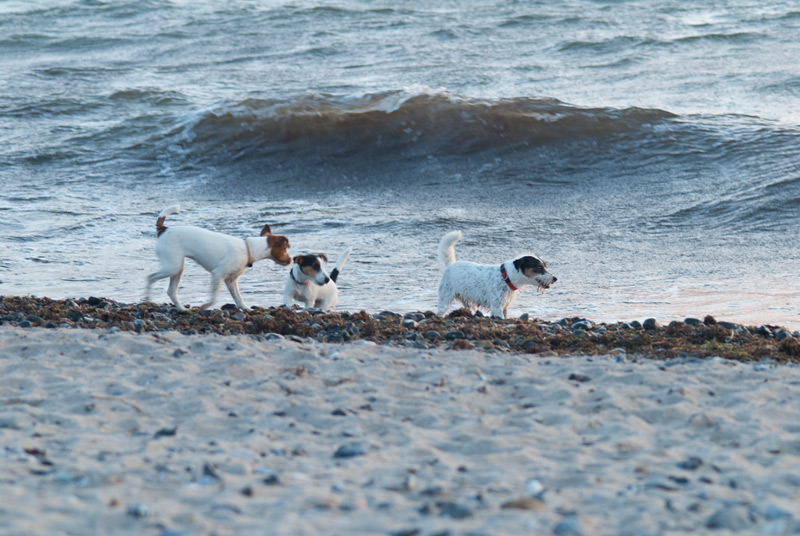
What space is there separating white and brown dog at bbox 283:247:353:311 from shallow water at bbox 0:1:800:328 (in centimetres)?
59

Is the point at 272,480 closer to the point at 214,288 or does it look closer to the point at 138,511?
the point at 138,511

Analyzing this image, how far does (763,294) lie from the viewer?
8500mm

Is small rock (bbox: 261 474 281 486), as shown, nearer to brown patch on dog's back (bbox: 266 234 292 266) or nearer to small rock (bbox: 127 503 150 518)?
small rock (bbox: 127 503 150 518)

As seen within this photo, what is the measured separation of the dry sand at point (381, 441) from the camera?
3094 millimetres

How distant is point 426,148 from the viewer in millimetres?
16953

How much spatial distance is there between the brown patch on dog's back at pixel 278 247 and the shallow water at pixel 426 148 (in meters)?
0.97

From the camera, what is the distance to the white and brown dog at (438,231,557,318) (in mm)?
7719

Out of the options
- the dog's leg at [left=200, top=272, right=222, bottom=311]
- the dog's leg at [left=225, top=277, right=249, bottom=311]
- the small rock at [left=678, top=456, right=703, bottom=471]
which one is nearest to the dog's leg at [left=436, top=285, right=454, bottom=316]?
the dog's leg at [left=225, top=277, right=249, bottom=311]

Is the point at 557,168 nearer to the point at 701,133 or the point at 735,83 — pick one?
the point at 701,133

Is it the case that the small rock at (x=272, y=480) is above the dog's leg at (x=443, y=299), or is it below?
above

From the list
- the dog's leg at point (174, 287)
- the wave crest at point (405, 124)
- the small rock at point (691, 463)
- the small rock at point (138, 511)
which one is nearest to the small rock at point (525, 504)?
the small rock at point (691, 463)

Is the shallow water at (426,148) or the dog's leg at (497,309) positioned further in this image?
the shallow water at (426,148)

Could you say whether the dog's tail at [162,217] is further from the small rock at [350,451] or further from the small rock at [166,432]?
the small rock at [350,451]

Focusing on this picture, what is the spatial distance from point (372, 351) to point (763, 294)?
4757 millimetres
